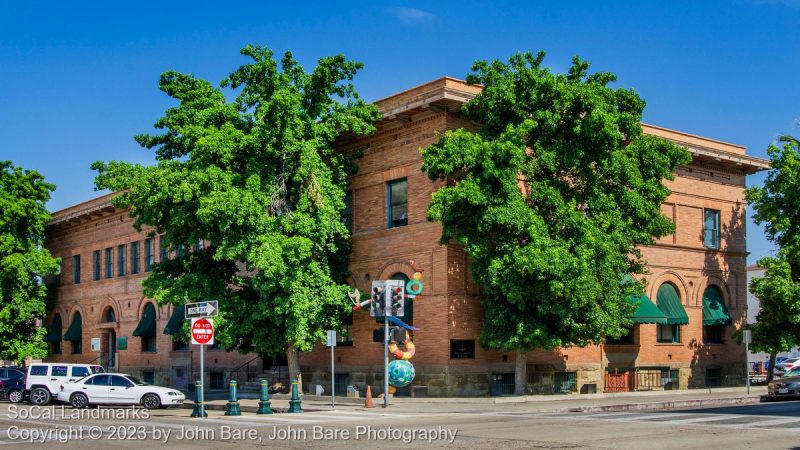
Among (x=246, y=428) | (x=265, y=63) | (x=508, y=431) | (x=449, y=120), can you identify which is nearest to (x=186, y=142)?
(x=265, y=63)

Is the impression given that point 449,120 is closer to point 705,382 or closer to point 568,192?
point 568,192

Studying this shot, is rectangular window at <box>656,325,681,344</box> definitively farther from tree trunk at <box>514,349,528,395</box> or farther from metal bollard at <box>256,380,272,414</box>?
metal bollard at <box>256,380,272,414</box>

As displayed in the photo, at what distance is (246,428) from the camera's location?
21.7 meters

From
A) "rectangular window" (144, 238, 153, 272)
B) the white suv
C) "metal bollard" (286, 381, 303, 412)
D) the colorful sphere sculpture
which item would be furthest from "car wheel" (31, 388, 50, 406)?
"rectangular window" (144, 238, 153, 272)

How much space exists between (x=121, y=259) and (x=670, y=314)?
Result: 3169 cm

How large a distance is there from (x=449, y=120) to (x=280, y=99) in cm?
650

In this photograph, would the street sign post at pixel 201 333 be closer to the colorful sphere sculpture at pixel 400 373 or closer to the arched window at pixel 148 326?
the colorful sphere sculpture at pixel 400 373

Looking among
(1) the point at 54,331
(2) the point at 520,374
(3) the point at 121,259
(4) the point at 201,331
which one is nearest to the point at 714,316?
(2) the point at 520,374

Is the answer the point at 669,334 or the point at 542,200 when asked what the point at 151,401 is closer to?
the point at 542,200

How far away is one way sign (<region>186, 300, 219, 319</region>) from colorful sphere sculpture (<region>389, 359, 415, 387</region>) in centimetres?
803

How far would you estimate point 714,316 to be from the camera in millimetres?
42844

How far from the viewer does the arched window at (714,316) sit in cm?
4278

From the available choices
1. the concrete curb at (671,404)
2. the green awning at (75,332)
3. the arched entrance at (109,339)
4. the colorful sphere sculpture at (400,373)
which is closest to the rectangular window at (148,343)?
the arched entrance at (109,339)

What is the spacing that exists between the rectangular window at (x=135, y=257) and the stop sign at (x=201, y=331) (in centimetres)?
2818
